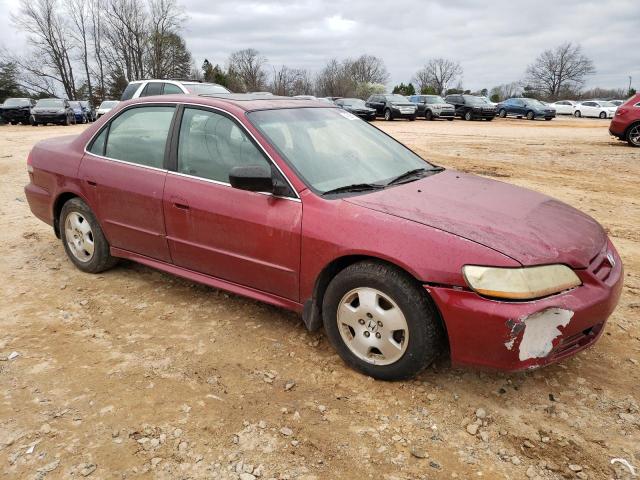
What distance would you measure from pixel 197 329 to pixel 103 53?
64.8 meters

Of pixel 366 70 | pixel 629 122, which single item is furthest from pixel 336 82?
pixel 629 122

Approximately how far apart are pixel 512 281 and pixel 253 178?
5.11 ft

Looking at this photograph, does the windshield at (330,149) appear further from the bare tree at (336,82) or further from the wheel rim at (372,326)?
the bare tree at (336,82)

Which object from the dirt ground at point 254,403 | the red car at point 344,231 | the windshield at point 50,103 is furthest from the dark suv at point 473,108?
the red car at point 344,231

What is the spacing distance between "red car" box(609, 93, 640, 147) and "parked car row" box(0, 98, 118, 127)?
21.4 metres

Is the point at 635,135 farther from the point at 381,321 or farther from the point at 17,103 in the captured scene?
the point at 17,103

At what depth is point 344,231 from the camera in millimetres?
2838

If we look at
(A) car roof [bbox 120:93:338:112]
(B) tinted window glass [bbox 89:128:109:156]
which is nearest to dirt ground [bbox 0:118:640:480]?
(B) tinted window glass [bbox 89:128:109:156]

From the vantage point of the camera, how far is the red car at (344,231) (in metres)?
2.51

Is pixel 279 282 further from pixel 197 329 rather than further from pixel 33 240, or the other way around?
pixel 33 240

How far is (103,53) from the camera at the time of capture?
194ft

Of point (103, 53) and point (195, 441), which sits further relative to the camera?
point (103, 53)

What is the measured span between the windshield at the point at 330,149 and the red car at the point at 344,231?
0.01 meters

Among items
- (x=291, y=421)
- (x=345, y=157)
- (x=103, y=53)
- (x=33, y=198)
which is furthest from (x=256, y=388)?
(x=103, y=53)
